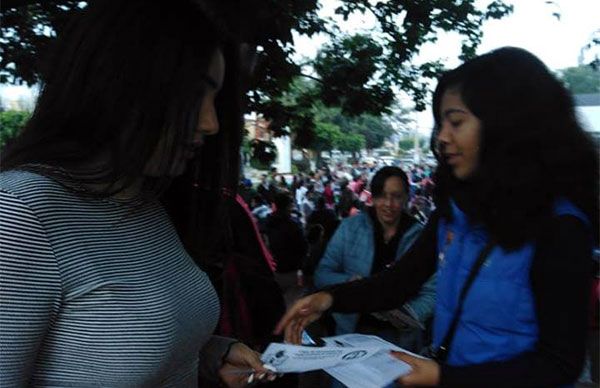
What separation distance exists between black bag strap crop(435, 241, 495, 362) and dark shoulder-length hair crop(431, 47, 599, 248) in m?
0.05

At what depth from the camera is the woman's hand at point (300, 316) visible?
1.66 metres

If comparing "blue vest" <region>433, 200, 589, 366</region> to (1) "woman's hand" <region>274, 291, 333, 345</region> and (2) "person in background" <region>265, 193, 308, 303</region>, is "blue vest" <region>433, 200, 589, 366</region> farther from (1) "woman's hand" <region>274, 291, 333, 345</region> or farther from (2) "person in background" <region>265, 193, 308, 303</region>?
(2) "person in background" <region>265, 193, 308, 303</region>

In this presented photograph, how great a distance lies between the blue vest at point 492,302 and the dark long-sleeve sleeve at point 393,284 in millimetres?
302

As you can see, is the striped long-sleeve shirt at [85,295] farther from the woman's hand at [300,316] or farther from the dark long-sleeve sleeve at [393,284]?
the dark long-sleeve sleeve at [393,284]

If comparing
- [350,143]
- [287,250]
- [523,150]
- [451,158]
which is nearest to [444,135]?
[451,158]

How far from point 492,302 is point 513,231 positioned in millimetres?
185

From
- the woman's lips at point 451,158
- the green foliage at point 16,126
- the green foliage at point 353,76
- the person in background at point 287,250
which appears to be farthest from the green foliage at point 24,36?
the woman's lips at point 451,158

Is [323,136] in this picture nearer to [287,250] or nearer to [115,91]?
[287,250]

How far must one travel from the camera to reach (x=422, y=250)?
178 cm

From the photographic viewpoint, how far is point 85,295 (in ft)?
3.04

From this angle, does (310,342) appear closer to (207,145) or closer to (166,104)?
(207,145)

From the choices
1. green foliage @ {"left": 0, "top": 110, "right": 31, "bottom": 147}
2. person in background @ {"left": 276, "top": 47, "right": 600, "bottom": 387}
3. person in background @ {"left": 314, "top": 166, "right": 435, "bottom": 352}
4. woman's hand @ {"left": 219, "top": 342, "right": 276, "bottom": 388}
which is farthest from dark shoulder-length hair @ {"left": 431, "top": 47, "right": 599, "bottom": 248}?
person in background @ {"left": 314, "top": 166, "right": 435, "bottom": 352}

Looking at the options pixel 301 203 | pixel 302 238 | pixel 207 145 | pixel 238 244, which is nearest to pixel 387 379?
pixel 207 145

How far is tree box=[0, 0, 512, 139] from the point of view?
151 inches
